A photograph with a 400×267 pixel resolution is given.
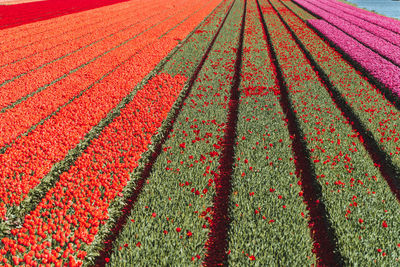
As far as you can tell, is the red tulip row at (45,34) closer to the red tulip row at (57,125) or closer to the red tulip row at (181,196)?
the red tulip row at (57,125)

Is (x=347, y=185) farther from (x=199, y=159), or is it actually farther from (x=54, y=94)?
(x=54, y=94)

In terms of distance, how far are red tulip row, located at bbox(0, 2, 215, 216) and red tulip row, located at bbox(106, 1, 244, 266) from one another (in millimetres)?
3160

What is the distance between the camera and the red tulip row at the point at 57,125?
7.06m

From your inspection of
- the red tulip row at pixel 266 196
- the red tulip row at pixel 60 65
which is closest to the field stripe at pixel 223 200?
the red tulip row at pixel 266 196

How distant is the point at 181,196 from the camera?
653 centimetres

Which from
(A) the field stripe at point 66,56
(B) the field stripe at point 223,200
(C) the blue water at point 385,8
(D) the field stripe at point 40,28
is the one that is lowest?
(B) the field stripe at point 223,200

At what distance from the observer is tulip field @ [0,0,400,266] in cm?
538

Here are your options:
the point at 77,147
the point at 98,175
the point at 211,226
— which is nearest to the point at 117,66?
the point at 77,147

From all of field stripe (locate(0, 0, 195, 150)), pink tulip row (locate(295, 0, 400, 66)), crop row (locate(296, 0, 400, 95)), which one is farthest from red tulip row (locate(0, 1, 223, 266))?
pink tulip row (locate(295, 0, 400, 66))

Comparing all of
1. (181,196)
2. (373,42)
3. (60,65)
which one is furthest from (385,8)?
(181,196)

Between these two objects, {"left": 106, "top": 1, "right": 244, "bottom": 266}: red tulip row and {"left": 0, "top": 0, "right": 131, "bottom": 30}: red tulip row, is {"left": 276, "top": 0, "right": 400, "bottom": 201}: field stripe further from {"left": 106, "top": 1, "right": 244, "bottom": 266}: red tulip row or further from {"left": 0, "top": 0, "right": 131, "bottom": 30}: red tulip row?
{"left": 0, "top": 0, "right": 131, "bottom": 30}: red tulip row

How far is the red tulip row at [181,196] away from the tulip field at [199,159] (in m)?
0.03

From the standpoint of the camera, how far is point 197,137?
29.8 feet

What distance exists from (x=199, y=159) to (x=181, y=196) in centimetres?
173
